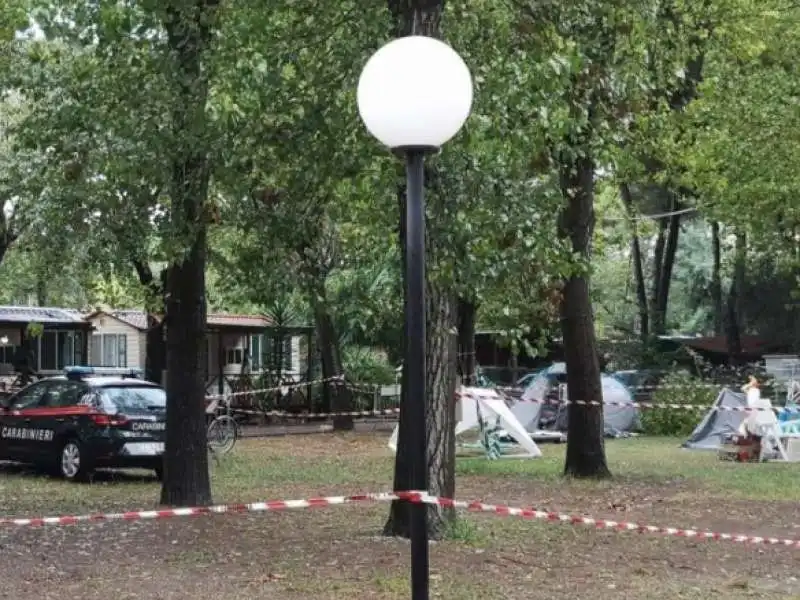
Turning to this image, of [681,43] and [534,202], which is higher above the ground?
[681,43]

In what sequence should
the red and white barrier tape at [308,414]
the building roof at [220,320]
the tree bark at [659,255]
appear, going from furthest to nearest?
1. the tree bark at [659,255]
2. the building roof at [220,320]
3. the red and white barrier tape at [308,414]

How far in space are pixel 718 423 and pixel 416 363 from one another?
1852cm

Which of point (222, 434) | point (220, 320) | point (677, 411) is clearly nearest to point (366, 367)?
point (220, 320)

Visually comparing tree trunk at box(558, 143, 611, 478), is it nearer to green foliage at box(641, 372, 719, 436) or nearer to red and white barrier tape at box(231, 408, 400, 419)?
red and white barrier tape at box(231, 408, 400, 419)

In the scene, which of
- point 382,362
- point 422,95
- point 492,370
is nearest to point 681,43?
point 422,95

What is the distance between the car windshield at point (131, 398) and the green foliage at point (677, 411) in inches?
566

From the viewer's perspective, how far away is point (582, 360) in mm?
15812

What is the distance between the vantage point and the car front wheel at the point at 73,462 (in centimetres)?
1474

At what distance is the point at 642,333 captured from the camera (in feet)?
120

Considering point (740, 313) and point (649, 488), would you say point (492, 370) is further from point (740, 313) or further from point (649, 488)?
point (649, 488)

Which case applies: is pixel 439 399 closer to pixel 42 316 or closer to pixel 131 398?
pixel 131 398

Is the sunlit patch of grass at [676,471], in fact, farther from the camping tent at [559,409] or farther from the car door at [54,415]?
the car door at [54,415]

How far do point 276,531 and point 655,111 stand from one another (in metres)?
7.97

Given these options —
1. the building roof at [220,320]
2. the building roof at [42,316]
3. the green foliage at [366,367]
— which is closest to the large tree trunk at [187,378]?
the building roof at [220,320]
